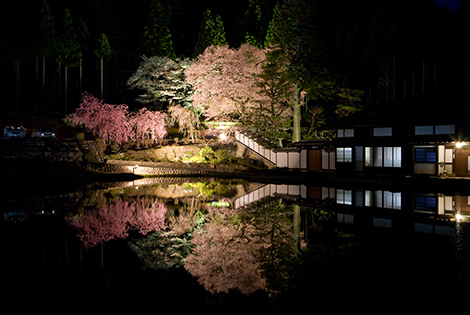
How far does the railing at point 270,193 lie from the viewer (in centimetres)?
1834

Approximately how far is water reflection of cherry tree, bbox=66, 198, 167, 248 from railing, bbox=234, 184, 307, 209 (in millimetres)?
3774

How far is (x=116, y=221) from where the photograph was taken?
1325 centimetres

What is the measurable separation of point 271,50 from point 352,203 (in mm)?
21906

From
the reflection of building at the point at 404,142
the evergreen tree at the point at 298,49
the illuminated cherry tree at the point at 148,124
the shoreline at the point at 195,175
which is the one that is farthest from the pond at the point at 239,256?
the illuminated cherry tree at the point at 148,124

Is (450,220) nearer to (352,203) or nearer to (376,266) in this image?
(352,203)

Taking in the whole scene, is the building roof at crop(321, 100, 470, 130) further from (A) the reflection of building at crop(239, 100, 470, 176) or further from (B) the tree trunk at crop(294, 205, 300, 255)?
(B) the tree trunk at crop(294, 205, 300, 255)

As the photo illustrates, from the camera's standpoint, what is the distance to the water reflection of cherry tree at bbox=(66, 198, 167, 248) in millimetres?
11258

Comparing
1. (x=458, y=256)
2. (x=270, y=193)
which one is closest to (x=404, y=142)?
(x=270, y=193)

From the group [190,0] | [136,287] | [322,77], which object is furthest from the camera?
[190,0]

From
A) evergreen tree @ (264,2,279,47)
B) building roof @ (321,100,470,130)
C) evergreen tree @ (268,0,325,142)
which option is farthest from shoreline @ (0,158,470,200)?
evergreen tree @ (264,2,279,47)

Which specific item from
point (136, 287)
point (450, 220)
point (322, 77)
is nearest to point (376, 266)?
point (136, 287)

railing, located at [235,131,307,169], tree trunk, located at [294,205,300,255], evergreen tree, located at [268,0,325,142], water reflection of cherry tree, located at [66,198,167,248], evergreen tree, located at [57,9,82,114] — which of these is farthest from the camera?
evergreen tree, located at [57,9,82,114]

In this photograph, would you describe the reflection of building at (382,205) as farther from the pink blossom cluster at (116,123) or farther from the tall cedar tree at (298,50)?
the pink blossom cluster at (116,123)

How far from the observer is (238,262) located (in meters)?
9.03
